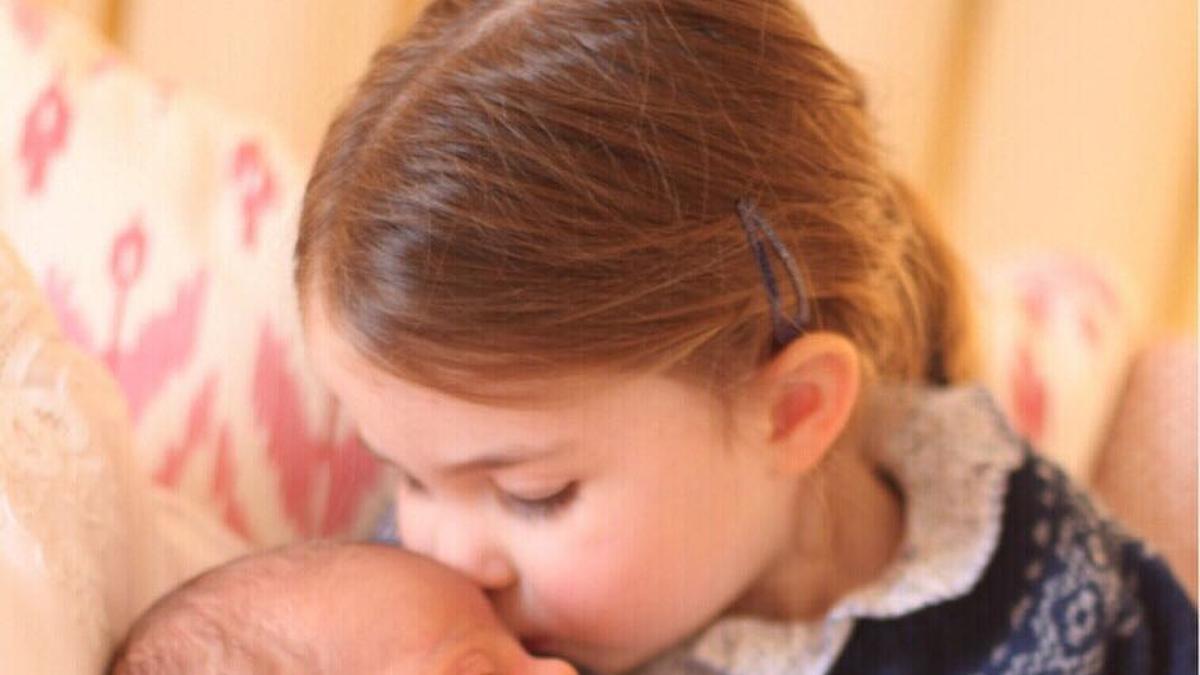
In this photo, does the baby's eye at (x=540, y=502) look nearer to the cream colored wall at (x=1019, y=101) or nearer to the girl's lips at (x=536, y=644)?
the girl's lips at (x=536, y=644)

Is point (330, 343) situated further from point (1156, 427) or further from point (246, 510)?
point (1156, 427)

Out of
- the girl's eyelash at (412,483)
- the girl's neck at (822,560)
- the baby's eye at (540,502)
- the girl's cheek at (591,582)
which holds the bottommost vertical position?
the girl's neck at (822,560)

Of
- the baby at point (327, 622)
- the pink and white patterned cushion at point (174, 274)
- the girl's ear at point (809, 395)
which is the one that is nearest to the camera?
the baby at point (327, 622)

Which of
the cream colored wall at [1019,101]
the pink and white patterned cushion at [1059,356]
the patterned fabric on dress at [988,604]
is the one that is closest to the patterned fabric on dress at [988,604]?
the patterned fabric on dress at [988,604]

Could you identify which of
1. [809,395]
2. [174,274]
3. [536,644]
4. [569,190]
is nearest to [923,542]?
[809,395]

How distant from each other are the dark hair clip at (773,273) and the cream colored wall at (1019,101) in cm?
39

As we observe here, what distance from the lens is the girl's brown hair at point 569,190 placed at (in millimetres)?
666

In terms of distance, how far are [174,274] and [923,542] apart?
528mm

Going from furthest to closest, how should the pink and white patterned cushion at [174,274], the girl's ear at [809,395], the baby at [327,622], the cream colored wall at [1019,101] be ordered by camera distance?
1. the cream colored wall at [1019,101]
2. the pink and white patterned cushion at [174,274]
3. the girl's ear at [809,395]
4. the baby at [327,622]

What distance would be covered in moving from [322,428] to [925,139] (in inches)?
27.1

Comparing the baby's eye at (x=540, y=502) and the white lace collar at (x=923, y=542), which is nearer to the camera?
the baby's eye at (x=540, y=502)

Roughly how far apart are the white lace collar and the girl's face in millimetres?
51

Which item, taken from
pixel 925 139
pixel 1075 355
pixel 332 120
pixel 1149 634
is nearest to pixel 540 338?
pixel 332 120

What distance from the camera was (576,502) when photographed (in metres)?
0.75
